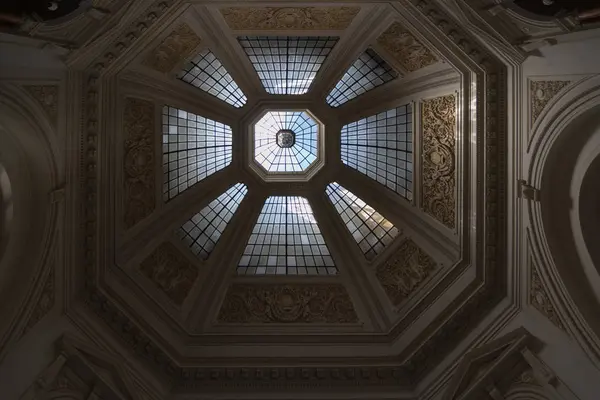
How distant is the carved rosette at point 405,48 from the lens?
48.6 feet

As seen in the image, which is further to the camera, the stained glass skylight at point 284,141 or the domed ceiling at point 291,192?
the stained glass skylight at point 284,141

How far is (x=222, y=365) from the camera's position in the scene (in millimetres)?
14336

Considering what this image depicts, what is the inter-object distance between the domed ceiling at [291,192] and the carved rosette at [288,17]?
5 cm

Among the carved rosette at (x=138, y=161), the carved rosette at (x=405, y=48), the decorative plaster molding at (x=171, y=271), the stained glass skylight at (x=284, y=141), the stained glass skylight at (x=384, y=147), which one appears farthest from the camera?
the stained glass skylight at (x=284, y=141)

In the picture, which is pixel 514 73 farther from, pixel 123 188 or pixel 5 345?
pixel 5 345

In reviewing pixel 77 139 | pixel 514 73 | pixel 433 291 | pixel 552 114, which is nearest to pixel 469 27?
pixel 514 73

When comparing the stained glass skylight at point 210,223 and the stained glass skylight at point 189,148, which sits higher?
the stained glass skylight at point 189,148

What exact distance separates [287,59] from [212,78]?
2.04m

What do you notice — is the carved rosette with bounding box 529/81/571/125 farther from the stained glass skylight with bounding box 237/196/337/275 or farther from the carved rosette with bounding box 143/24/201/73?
the carved rosette with bounding box 143/24/201/73

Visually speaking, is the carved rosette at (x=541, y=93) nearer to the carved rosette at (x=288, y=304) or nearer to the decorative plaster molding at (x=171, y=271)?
the carved rosette at (x=288, y=304)

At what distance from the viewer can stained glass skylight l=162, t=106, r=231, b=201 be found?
16.8m

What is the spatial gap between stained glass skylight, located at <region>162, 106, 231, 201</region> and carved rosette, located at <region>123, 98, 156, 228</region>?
1.98 ft

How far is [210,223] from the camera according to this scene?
17828 mm

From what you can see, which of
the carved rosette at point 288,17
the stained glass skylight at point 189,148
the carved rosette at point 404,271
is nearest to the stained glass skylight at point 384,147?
the carved rosette at point 404,271
